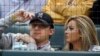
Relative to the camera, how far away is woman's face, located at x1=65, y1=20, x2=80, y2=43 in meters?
2.62

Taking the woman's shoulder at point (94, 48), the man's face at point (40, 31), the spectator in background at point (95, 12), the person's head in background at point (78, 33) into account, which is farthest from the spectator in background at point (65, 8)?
the woman's shoulder at point (94, 48)

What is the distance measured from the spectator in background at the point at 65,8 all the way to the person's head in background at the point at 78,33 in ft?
1.20

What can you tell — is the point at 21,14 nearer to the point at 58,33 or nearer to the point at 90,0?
the point at 58,33

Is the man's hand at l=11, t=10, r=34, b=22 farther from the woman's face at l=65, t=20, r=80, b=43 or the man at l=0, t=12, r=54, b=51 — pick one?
the woman's face at l=65, t=20, r=80, b=43

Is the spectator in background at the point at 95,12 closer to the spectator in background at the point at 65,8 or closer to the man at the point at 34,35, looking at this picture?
the spectator in background at the point at 65,8

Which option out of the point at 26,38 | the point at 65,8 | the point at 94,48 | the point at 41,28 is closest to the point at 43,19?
the point at 41,28

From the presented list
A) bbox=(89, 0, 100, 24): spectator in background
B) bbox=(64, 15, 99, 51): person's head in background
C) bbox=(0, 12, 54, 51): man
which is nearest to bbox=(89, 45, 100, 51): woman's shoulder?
bbox=(64, 15, 99, 51): person's head in background

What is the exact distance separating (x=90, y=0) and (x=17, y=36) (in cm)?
91

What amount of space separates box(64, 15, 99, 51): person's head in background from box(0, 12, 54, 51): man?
0.12 m

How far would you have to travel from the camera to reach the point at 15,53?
209 cm

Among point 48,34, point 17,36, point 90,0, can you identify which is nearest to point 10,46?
point 17,36

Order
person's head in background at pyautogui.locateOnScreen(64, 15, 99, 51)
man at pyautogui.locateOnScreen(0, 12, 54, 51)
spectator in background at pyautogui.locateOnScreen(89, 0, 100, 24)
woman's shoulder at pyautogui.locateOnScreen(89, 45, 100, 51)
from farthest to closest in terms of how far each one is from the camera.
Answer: spectator in background at pyautogui.locateOnScreen(89, 0, 100, 24)
person's head in background at pyautogui.locateOnScreen(64, 15, 99, 51)
man at pyautogui.locateOnScreen(0, 12, 54, 51)
woman's shoulder at pyautogui.locateOnScreen(89, 45, 100, 51)

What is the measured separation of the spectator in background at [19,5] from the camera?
10.1 ft

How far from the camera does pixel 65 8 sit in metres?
3.18
